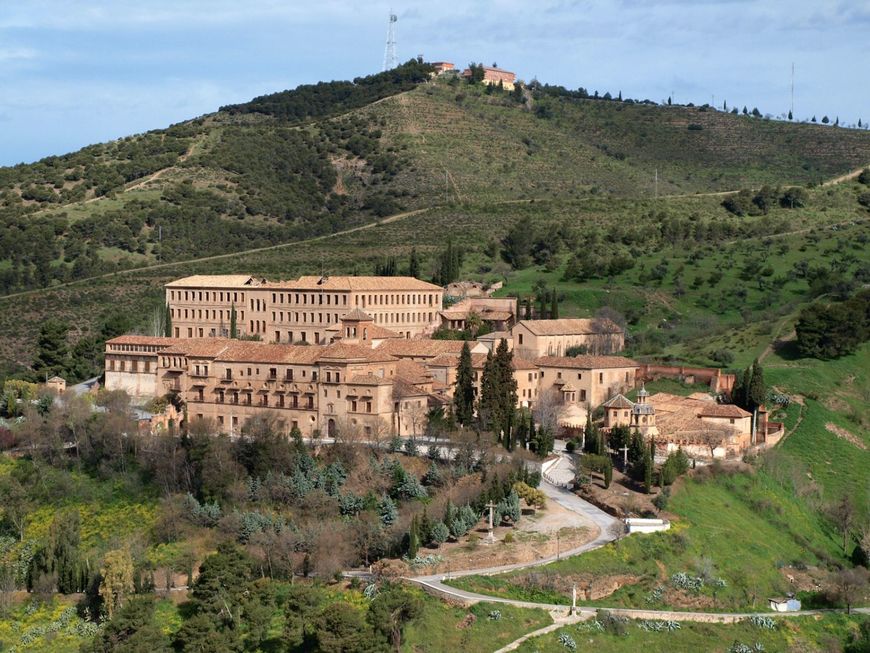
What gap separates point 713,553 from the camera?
5425 centimetres

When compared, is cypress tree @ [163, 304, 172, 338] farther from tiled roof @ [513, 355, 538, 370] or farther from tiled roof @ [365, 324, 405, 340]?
tiled roof @ [513, 355, 538, 370]

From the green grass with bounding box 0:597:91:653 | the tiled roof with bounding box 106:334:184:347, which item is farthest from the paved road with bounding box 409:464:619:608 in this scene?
the tiled roof with bounding box 106:334:184:347

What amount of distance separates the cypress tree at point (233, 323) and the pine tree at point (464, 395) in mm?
18922

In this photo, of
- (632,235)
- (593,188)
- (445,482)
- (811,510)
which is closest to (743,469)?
(811,510)

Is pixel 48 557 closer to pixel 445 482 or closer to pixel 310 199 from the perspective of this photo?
pixel 445 482

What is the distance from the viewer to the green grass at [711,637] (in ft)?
157

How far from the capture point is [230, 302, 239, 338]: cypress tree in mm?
78250

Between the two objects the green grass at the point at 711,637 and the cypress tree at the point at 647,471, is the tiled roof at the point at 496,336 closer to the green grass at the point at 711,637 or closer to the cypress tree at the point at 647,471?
the cypress tree at the point at 647,471

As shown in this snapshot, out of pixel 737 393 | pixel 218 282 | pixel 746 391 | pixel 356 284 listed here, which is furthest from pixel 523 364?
pixel 218 282

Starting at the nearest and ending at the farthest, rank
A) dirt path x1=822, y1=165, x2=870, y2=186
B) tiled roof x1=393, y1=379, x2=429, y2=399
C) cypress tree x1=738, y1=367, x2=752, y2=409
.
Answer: tiled roof x1=393, y1=379, x2=429, y2=399, cypress tree x1=738, y1=367, x2=752, y2=409, dirt path x1=822, y1=165, x2=870, y2=186

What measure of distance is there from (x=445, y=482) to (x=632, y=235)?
53.1 metres

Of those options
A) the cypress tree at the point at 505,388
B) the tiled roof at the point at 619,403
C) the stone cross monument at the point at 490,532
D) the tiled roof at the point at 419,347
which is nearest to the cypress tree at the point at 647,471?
the tiled roof at the point at 619,403

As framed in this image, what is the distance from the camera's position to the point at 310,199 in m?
133

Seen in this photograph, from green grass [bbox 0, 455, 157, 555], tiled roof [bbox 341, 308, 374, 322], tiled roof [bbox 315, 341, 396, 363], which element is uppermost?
tiled roof [bbox 341, 308, 374, 322]
